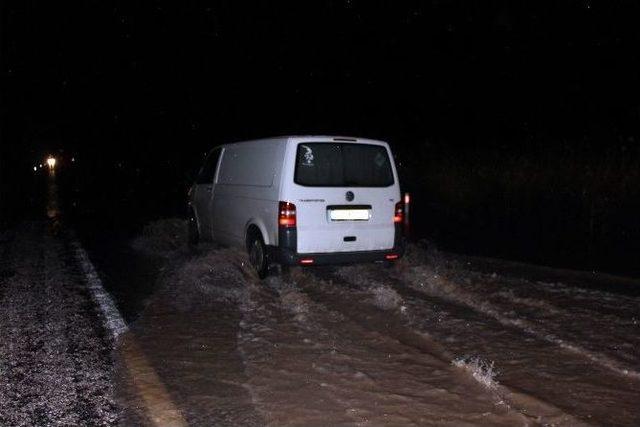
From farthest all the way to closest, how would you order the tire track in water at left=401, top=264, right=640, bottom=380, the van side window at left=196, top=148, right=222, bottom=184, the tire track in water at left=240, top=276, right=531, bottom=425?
the van side window at left=196, top=148, right=222, bottom=184, the tire track in water at left=401, top=264, right=640, bottom=380, the tire track in water at left=240, top=276, right=531, bottom=425

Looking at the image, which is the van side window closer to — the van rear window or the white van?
the white van

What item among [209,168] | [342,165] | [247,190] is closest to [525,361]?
[342,165]

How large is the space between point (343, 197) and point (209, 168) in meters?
3.36

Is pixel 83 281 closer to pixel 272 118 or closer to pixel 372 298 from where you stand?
pixel 372 298

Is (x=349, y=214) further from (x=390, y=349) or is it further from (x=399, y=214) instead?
(x=390, y=349)

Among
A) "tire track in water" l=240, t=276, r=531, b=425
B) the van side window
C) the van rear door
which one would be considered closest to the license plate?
the van rear door

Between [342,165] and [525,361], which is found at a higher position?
[342,165]

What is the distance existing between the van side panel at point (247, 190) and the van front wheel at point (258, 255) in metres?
0.20

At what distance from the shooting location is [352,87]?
23.4 metres

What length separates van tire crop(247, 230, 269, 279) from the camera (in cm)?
839

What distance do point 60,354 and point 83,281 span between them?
3526 mm

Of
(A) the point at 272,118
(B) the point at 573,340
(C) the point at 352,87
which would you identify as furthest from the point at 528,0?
(B) the point at 573,340

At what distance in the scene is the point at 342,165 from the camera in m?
8.14

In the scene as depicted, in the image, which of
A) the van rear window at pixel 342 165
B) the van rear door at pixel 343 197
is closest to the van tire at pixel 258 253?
the van rear door at pixel 343 197
